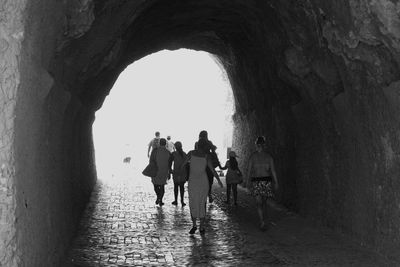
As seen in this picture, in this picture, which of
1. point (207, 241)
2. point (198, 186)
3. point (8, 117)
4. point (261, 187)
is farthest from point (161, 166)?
point (8, 117)

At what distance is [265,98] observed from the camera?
15820mm

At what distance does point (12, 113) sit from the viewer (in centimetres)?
524

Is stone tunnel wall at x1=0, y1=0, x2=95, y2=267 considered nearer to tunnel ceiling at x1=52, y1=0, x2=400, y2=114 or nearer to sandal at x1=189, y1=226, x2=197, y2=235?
tunnel ceiling at x1=52, y1=0, x2=400, y2=114

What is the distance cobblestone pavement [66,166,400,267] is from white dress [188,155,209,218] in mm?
471

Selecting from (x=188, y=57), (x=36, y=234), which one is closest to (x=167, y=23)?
(x=36, y=234)

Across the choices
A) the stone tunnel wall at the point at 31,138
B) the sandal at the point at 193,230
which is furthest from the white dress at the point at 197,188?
the stone tunnel wall at the point at 31,138

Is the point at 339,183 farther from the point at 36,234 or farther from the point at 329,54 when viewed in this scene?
the point at 36,234

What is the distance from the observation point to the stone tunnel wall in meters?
5.18


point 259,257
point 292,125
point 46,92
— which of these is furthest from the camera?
point 292,125

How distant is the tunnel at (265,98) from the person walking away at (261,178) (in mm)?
1061

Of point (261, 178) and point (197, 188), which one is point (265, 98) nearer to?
point (261, 178)

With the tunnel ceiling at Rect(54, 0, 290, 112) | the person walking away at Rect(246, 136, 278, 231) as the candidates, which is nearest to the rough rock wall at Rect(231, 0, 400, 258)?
the person walking away at Rect(246, 136, 278, 231)

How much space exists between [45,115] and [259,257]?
385cm

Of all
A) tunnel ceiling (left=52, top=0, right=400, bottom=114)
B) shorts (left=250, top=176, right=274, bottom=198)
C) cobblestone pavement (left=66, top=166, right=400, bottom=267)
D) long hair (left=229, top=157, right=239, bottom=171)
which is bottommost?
cobblestone pavement (left=66, top=166, right=400, bottom=267)
